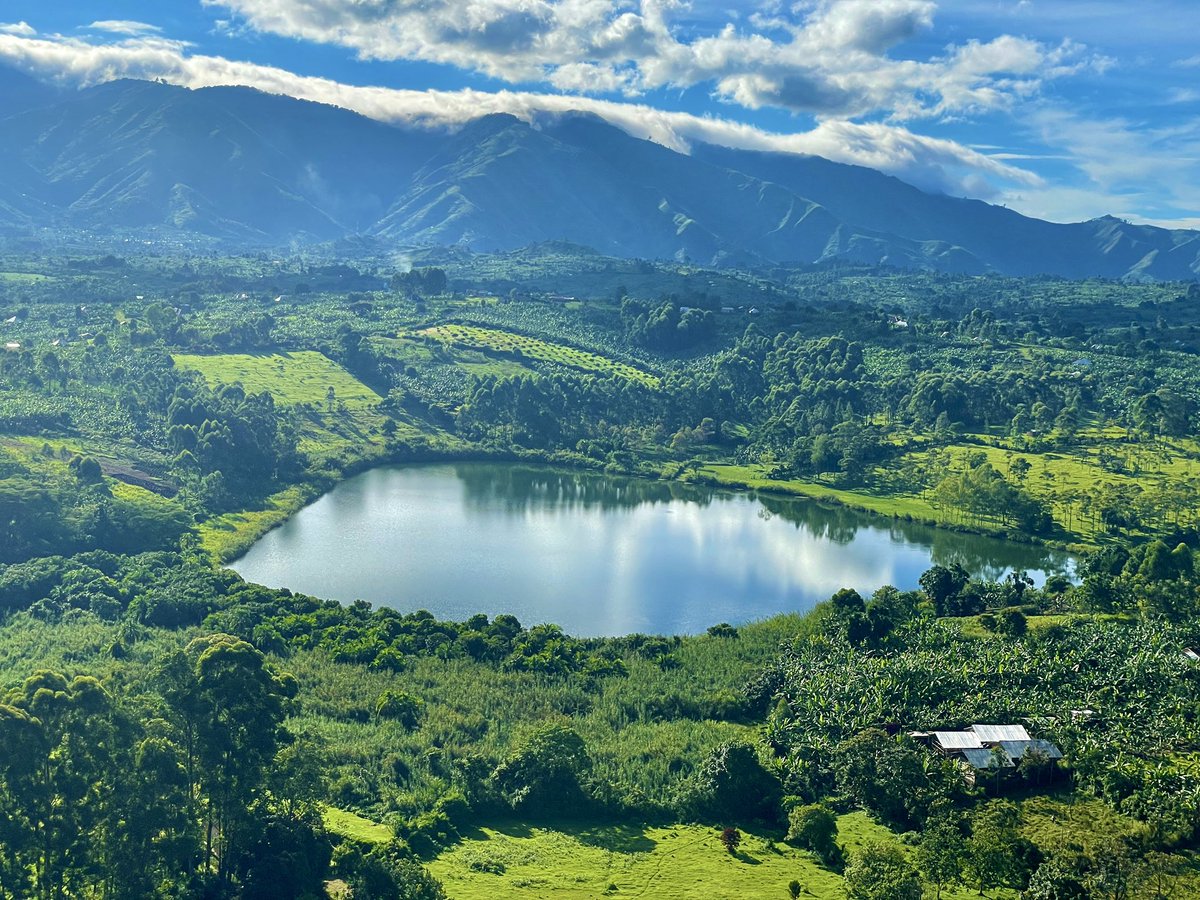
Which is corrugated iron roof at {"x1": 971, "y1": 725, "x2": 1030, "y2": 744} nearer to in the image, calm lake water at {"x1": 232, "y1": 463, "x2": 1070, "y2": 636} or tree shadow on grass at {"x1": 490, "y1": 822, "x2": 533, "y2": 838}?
tree shadow on grass at {"x1": 490, "y1": 822, "x2": 533, "y2": 838}

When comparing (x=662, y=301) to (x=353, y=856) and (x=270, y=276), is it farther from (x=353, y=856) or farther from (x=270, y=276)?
(x=353, y=856)

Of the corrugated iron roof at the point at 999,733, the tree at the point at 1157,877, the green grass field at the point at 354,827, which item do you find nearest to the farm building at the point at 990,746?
the corrugated iron roof at the point at 999,733

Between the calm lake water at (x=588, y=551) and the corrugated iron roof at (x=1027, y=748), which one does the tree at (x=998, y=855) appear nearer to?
the corrugated iron roof at (x=1027, y=748)

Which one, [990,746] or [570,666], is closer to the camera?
[990,746]

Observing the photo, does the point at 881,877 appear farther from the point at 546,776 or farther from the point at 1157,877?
the point at 546,776

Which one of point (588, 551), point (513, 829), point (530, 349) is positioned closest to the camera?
point (513, 829)

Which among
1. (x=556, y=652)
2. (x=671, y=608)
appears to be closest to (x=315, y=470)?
(x=671, y=608)

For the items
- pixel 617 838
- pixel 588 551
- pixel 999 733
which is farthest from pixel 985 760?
pixel 588 551
